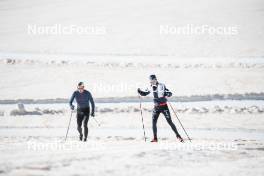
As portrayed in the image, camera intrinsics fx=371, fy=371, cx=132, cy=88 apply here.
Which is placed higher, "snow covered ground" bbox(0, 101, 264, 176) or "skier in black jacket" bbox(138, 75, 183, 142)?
"skier in black jacket" bbox(138, 75, 183, 142)

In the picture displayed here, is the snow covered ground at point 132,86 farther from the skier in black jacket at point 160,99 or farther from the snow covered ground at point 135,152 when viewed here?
the skier in black jacket at point 160,99

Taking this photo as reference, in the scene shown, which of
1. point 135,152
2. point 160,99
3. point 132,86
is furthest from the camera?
point 132,86

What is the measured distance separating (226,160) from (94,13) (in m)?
31.3

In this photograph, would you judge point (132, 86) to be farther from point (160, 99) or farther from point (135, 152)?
point (135, 152)

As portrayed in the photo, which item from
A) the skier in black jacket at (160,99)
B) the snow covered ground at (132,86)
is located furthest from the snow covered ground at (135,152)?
the skier in black jacket at (160,99)

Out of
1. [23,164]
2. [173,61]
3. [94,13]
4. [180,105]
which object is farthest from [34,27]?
[23,164]

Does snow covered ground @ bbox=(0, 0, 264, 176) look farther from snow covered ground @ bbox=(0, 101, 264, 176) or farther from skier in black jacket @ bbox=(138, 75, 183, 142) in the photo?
skier in black jacket @ bbox=(138, 75, 183, 142)

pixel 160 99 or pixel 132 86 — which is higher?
pixel 132 86

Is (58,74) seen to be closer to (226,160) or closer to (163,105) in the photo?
(163,105)

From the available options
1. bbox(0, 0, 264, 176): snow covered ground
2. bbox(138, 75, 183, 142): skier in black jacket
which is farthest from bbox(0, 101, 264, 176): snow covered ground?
bbox(138, 75, 183, 142): skier in black jacket

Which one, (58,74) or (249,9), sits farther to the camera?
(249,9)

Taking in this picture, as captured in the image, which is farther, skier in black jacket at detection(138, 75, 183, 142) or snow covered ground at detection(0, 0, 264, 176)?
skier in black jacket at detection(138, 75, 183, 142)

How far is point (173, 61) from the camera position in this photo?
2517 cm

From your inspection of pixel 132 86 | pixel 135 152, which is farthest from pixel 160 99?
pixel 132 86
